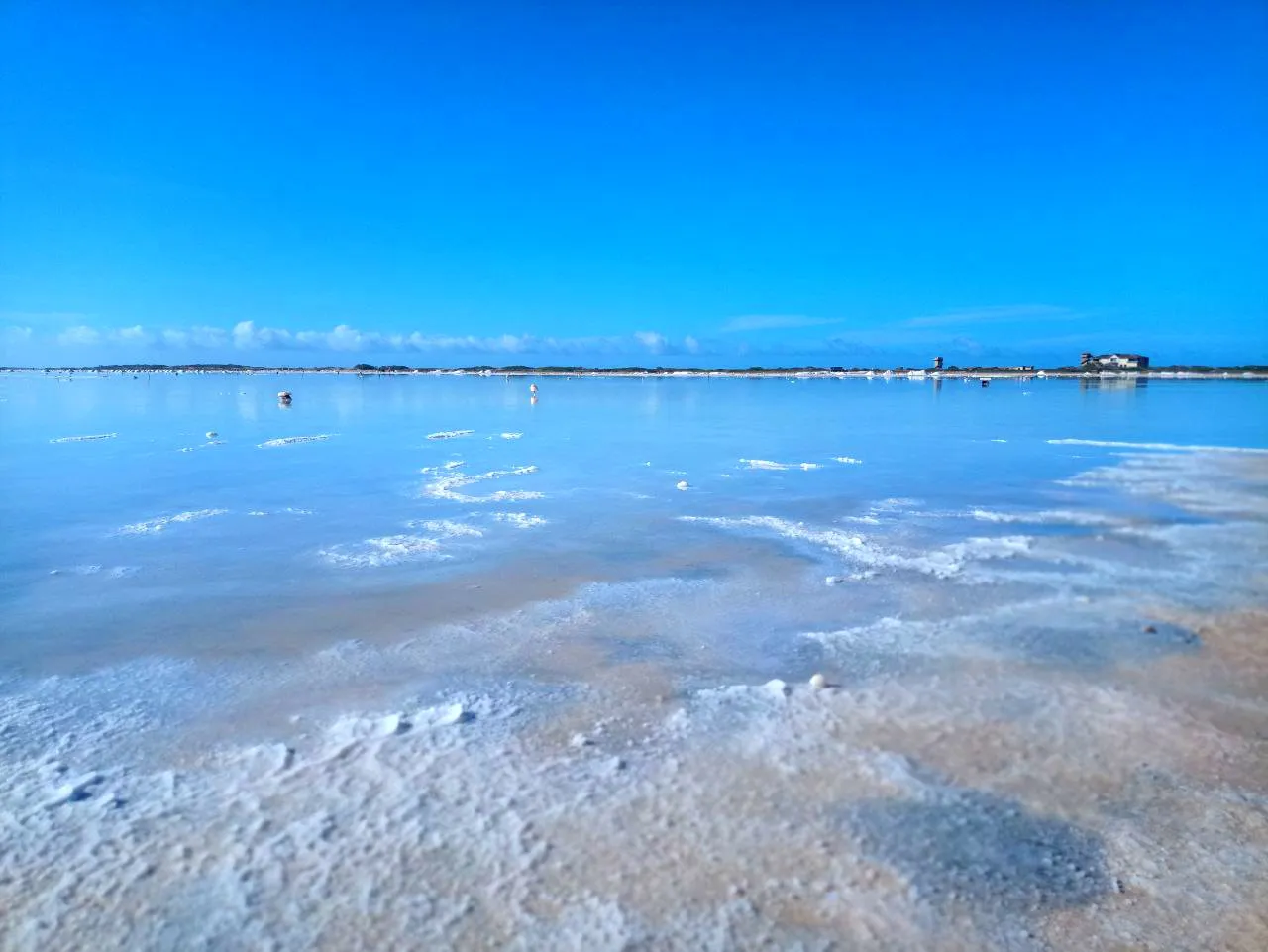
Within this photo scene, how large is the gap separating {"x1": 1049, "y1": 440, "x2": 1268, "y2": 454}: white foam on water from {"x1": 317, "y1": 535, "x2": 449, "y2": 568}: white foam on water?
23.0 metres

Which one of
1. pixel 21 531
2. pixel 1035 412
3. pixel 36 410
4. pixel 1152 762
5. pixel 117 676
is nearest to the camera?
pixel 1152 762

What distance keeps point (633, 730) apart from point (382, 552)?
6.03m

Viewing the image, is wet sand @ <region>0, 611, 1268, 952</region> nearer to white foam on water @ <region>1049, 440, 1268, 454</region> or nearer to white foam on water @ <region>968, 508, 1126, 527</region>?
white foam on water @ <region>968, 508, 1126, 527</region>

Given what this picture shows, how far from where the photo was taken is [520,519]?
1268 cm

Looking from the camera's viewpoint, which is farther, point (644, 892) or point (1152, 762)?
point (1152, 762)

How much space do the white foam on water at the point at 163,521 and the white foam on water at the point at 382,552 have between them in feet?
10.7

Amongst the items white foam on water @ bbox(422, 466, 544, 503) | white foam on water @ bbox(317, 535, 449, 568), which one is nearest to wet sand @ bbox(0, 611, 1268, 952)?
white foam on water @ bbox(317, 535, 449, 568)

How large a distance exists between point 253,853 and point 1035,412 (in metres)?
49.3

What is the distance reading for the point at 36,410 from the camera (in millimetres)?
43500

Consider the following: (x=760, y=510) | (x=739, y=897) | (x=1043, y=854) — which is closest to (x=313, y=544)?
(x=760, y=510)

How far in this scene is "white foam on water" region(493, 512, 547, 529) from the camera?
1223cm

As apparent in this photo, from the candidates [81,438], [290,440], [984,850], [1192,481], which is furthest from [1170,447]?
[81,438]

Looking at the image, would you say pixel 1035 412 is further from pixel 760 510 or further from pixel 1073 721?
pixel 1073 721

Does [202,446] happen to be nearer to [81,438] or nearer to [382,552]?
[81,438]
